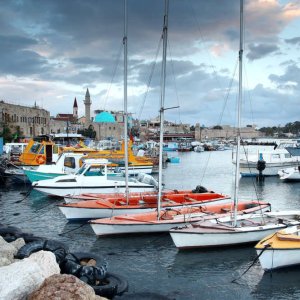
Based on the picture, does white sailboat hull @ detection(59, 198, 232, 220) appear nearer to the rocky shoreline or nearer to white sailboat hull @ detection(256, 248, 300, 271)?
white sailboat hull @ detection(256, 248, 300, 271)

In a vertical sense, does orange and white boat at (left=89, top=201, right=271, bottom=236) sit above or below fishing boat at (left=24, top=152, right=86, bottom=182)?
below

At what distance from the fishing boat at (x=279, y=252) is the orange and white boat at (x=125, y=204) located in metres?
7.59

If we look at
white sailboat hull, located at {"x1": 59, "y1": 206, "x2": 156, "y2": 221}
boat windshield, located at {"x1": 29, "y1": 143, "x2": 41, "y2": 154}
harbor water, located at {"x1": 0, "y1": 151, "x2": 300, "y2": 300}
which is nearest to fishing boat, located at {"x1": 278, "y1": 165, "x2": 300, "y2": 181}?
boat windshield, located at {"x1": 29, "y1": 143, "x2": 41, "y2": 154}

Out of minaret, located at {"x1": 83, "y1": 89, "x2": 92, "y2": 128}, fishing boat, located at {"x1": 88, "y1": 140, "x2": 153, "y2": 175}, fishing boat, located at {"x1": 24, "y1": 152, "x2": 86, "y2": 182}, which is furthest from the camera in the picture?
minaret, located at {"x1": 83, "y1": 89, "x2": 92, "y2": 128}

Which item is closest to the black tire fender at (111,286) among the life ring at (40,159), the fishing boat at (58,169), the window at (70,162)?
the fishing boat at (58,169)

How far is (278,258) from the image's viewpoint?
13.5 m

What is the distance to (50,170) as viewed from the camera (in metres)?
32.7

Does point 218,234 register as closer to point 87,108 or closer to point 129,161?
point 129,161

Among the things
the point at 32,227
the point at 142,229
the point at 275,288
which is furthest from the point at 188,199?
the point at 275,288

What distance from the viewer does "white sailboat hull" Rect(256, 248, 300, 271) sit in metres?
13.4

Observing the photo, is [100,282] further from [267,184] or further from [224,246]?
[267,184]

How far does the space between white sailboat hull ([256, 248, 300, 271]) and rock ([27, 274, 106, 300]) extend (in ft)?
25.4

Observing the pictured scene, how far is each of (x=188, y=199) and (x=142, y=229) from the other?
5506mm

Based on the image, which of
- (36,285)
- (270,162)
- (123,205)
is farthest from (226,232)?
(270,162)
